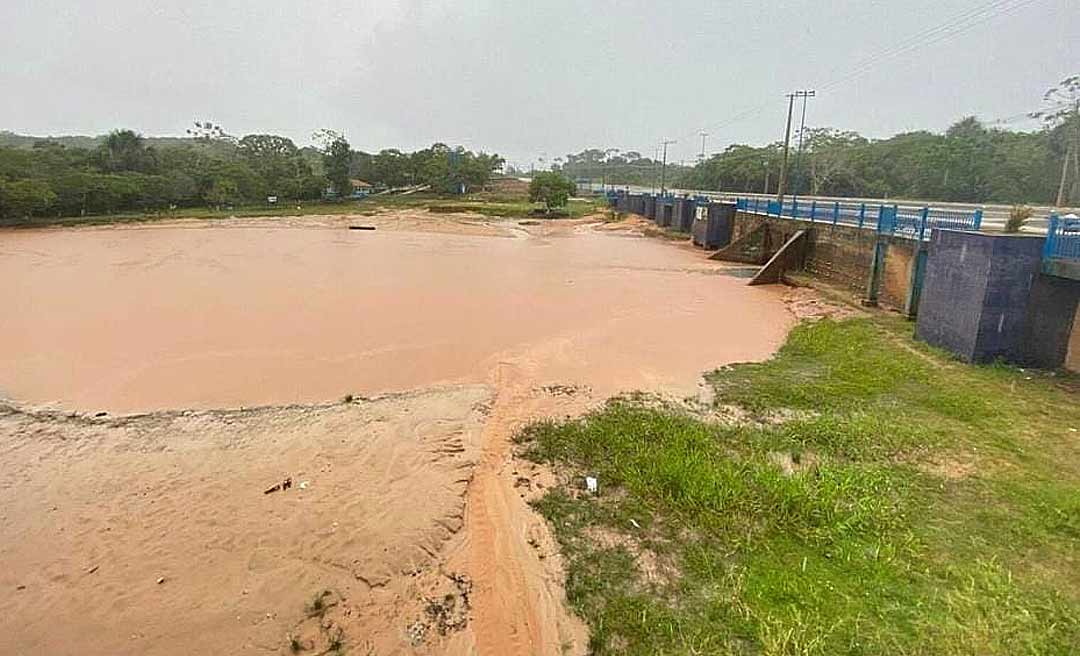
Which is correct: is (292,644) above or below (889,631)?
below

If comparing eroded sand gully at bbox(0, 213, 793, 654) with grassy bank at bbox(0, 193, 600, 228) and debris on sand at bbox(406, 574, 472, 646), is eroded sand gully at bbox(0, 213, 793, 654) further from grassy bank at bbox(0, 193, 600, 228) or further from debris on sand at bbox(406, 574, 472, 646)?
grassy bank at bbox(0, 193, 600, 228)

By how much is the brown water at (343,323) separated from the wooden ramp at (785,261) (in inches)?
35.8

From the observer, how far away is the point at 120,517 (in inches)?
230

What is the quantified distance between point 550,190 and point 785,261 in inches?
1261

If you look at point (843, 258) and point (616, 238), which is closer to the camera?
point (843, 258)

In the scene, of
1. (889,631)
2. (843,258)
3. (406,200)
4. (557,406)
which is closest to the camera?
(889,631)

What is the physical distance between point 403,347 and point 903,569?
373 inches

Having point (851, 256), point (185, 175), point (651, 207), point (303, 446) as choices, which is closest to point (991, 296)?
point (851, 256)

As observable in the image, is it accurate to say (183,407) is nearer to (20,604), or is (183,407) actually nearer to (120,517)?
(120,517)

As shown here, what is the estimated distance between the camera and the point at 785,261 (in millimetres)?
19625

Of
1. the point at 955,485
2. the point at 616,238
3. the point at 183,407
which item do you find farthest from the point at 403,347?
the point at 616,238

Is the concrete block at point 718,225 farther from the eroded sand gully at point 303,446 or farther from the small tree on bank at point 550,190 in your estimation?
the small tree on bank at point 550,190

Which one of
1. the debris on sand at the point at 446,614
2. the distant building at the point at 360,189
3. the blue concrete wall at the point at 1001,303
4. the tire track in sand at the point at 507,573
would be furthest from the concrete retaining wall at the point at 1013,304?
the distant building at the point at 360,189

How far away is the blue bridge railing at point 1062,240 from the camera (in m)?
8.85
